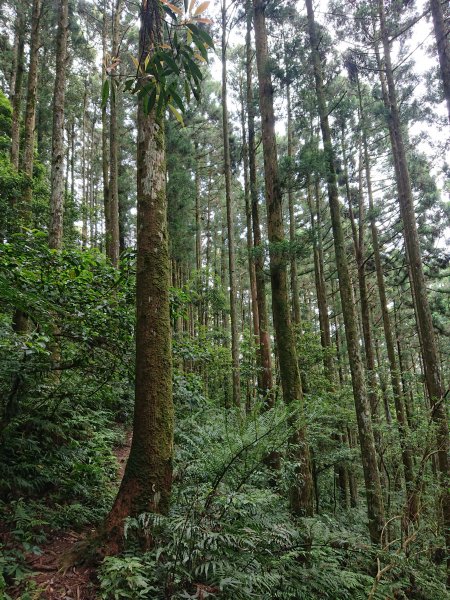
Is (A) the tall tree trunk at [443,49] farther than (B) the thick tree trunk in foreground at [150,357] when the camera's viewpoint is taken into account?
Yes

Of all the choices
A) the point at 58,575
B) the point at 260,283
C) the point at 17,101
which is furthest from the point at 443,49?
the point at 17,101

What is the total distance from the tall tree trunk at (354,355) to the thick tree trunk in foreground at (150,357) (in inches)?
169

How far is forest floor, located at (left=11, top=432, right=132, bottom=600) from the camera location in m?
2.52

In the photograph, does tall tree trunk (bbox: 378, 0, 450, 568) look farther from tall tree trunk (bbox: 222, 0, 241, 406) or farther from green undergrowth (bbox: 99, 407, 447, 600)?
tall tree trunk (bbox: 222, 0, 241, 406)

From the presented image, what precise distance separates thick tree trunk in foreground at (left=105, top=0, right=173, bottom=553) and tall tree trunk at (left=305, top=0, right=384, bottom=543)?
4.29 m

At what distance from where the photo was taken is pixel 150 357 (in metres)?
3.33

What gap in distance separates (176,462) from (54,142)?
6621mm

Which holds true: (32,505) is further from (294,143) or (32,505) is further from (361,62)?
(294,143)

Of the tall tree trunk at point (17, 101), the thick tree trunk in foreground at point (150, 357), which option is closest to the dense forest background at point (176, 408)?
the thick tree trunk in foreground at point (150, 357)

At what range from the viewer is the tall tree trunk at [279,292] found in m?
5.13

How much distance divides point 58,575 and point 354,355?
577 cm

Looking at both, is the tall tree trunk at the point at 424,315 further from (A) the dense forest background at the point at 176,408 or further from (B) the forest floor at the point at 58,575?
(B) the forest floor at the point at 58,575

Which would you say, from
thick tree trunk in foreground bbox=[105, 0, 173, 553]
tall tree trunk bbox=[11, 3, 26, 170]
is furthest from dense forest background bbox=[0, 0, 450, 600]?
tall tree trunk bbox=[11, 3, 26, 170]

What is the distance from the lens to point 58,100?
25.2 feet
